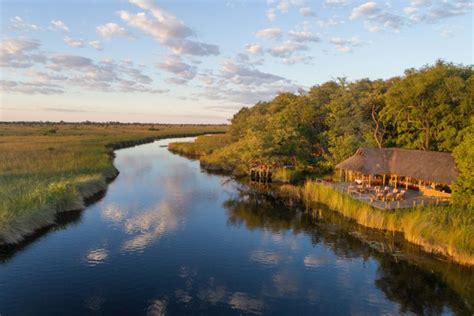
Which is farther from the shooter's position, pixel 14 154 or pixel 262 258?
pixel 14 154

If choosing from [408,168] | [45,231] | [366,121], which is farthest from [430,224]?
[366,121]

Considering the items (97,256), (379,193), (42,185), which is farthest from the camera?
(379,193)

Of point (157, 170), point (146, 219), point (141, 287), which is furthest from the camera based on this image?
point (157, 170)

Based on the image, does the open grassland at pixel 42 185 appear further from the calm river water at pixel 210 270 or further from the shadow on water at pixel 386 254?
the shadow on water at pixel 386 254

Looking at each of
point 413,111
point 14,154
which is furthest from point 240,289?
point 14,154

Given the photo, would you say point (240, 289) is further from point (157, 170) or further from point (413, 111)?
point (157, 170)

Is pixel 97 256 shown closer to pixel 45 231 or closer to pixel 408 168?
pixel 45 231
